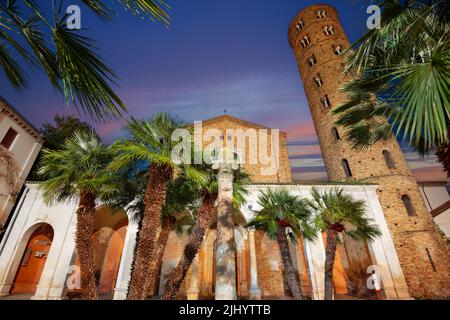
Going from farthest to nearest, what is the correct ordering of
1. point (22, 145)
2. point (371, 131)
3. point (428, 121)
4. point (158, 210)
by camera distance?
point (22, 145) < point (371, 131) < point (158, 210) < point (428, 121)

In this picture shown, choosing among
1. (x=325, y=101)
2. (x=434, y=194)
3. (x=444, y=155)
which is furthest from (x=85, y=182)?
(x=434, y=194)

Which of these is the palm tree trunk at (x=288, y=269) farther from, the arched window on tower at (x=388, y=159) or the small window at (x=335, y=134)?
the small window at (x=335, y=134)

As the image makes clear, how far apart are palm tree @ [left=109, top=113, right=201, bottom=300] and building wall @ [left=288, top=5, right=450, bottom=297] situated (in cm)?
819

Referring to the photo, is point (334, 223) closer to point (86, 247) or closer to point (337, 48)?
point (86, 247)

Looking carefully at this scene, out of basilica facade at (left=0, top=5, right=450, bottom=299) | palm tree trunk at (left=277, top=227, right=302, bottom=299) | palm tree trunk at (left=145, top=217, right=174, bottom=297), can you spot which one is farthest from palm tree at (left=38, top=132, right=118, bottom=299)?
palm tree trunk at (left=277, top=227, right=302, bottom=299)

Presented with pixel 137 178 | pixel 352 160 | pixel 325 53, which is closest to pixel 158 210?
pixel 137 178

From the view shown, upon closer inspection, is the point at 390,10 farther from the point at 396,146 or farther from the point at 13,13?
the point at 396,146

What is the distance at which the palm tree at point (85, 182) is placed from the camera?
692 centimetres

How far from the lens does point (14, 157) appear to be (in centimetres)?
1434

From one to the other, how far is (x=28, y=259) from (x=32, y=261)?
0.44 m

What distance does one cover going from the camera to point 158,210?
21.2 feet

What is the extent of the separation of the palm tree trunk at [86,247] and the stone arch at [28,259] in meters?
8.66

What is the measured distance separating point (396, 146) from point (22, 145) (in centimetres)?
2631

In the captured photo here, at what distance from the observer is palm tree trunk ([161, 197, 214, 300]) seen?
689 centimetres
